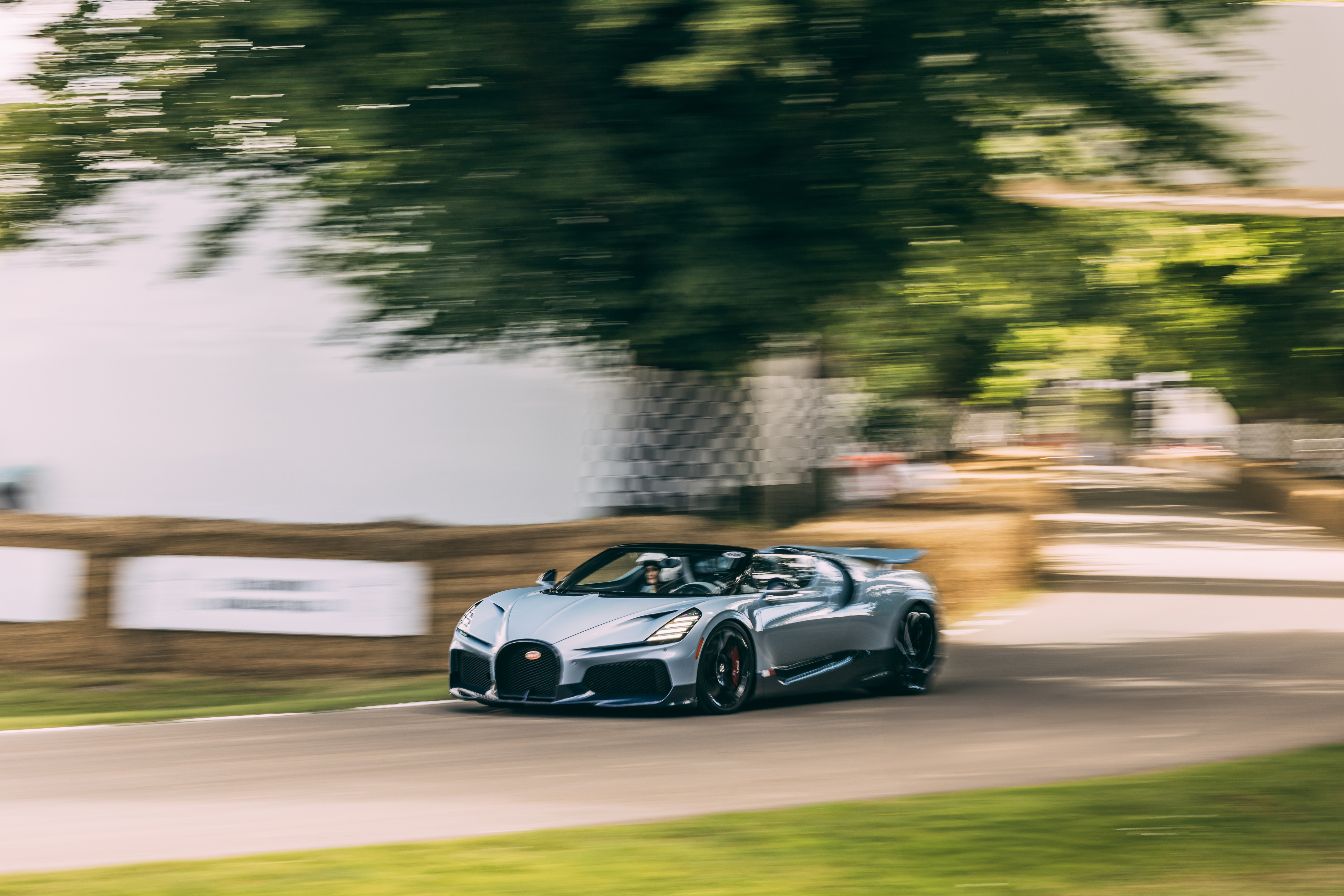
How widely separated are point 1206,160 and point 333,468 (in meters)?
11.3

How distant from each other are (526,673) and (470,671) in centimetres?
45

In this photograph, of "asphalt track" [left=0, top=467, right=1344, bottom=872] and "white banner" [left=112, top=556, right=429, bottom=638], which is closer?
"asphalt track" [left=0, top=467, right=1344, bottom=872]

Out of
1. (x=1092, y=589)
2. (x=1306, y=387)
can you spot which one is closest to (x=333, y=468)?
(x=1092, y=589)

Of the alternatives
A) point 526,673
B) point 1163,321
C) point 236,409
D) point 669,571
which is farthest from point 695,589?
point 1163,321

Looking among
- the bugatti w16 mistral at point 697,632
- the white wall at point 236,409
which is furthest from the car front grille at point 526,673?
the white wall at point 236,409

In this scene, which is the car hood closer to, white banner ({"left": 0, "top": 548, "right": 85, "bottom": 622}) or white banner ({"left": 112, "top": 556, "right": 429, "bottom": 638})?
white banner ({"left": 112, "top": 556, "right": 429, "bottom": 638})

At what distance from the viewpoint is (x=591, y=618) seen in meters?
9.62

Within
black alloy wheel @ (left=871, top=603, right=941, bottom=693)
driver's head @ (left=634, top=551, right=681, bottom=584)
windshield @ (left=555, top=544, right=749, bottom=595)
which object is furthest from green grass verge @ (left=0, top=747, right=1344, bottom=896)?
black alloy wheel @ (left=871, top=603, right=941, bottom=693)

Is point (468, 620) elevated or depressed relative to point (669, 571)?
depressed

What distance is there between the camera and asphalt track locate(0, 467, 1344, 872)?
668 centimetres

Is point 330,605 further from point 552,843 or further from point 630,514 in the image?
point 552,843

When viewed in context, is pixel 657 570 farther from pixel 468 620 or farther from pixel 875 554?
pixel 875 554

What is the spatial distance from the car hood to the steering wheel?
63 millimetres

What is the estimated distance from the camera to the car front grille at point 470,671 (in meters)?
9.87
